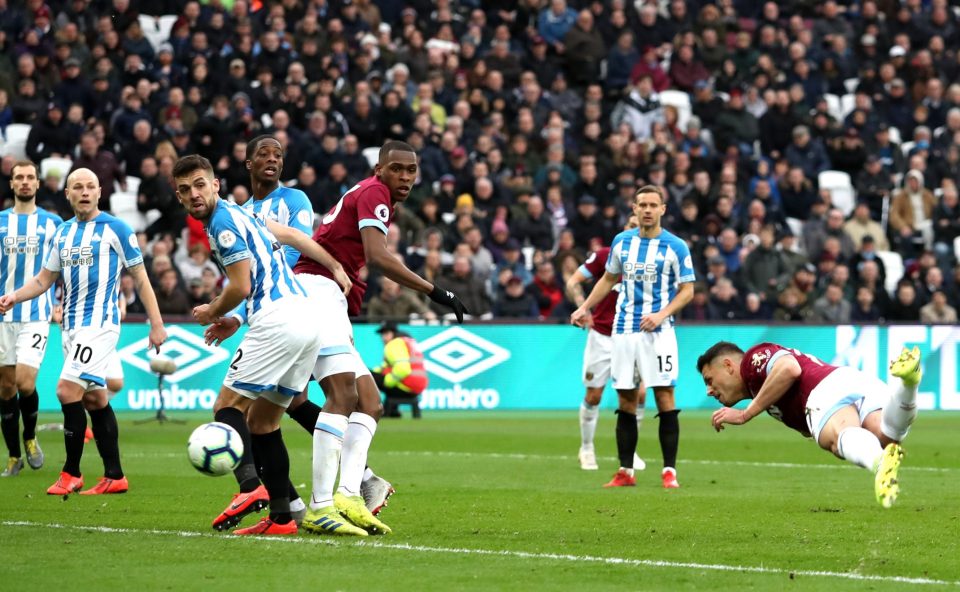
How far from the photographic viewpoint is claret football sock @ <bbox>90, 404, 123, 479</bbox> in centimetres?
1134

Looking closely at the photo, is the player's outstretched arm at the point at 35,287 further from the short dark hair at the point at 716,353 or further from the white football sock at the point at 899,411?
the white football sock at the point at 899,411

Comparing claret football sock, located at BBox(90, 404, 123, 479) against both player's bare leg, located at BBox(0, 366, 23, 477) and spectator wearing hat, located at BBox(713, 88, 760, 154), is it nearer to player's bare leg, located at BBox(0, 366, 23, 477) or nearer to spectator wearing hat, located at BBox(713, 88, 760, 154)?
player's bare leg, located at BBox(0, 366, 23, 477)

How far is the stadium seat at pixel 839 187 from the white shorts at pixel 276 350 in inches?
819

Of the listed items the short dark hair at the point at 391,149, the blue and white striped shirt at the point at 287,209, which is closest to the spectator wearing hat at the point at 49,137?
the blue and white striped shirt at the point at 287,209

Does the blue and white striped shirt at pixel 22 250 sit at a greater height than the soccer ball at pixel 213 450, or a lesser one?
greater

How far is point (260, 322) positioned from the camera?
826cm

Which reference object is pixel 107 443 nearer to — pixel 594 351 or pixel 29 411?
pixel 29 411

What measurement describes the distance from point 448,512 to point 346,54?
16768mm

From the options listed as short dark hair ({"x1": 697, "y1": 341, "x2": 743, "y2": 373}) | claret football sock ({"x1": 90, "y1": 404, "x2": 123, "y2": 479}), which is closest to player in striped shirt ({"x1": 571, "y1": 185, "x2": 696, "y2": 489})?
short dark hair ({"x1": 697, "y1": 341, "x2": 743, "y2": 373})

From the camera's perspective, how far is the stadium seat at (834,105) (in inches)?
1172

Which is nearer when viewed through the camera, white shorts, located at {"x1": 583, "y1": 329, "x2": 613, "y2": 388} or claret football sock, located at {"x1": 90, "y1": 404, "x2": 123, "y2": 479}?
claret football sock, located at {"x1": 90, "y1": 404, "x2": 123, "y2": 479}

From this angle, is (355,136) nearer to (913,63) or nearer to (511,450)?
(511,450)

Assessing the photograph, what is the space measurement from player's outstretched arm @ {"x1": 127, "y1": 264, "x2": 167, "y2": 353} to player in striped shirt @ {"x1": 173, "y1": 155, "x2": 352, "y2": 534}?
246 centimetres

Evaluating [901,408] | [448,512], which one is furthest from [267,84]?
[901,408]
